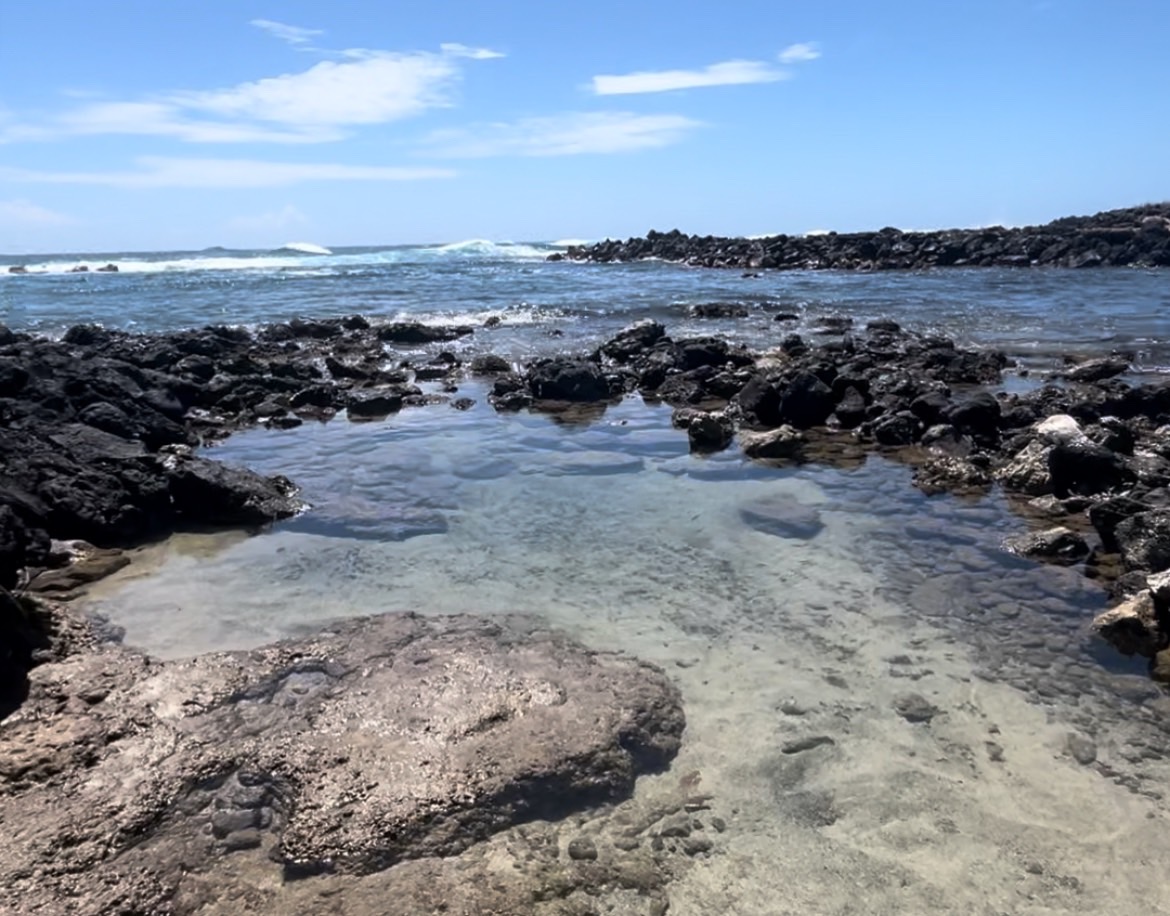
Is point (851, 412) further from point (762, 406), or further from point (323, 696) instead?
point (323, 696)

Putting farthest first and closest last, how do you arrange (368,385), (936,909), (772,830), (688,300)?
1. (688,300)
2. (368,385)
3. (772,830)
4. (936,909)

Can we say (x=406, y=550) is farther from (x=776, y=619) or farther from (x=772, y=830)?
(x=772, y=830)

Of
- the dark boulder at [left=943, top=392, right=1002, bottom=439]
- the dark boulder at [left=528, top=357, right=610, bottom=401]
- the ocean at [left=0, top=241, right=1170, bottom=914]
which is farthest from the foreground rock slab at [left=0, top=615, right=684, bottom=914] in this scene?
the dark boulder at [left=528, top=357, right=610, bottom=401]

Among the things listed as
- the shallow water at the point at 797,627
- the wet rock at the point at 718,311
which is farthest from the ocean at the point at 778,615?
the wet rock at the point at 718,311

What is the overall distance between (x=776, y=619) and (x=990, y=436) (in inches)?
257

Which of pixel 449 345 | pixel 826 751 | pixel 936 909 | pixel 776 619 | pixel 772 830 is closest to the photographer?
pixel 936 909

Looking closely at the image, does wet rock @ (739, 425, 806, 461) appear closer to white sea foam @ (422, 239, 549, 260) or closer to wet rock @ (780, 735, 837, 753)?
wet rock @ (780, 735, 837, 753)

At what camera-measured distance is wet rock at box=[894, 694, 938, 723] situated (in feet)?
16.9

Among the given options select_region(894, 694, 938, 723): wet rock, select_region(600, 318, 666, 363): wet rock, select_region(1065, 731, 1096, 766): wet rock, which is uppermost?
select_region(600, 318, 666, 363): wet rock

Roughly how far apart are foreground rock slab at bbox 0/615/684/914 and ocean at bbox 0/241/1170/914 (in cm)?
43

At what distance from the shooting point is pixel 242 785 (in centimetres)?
435

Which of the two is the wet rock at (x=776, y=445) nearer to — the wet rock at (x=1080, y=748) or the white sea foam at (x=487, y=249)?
the wet rock at (x=1080, y=748)

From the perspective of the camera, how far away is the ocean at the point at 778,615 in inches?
161

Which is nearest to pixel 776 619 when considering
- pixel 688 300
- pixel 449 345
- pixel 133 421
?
pixel 133 421
